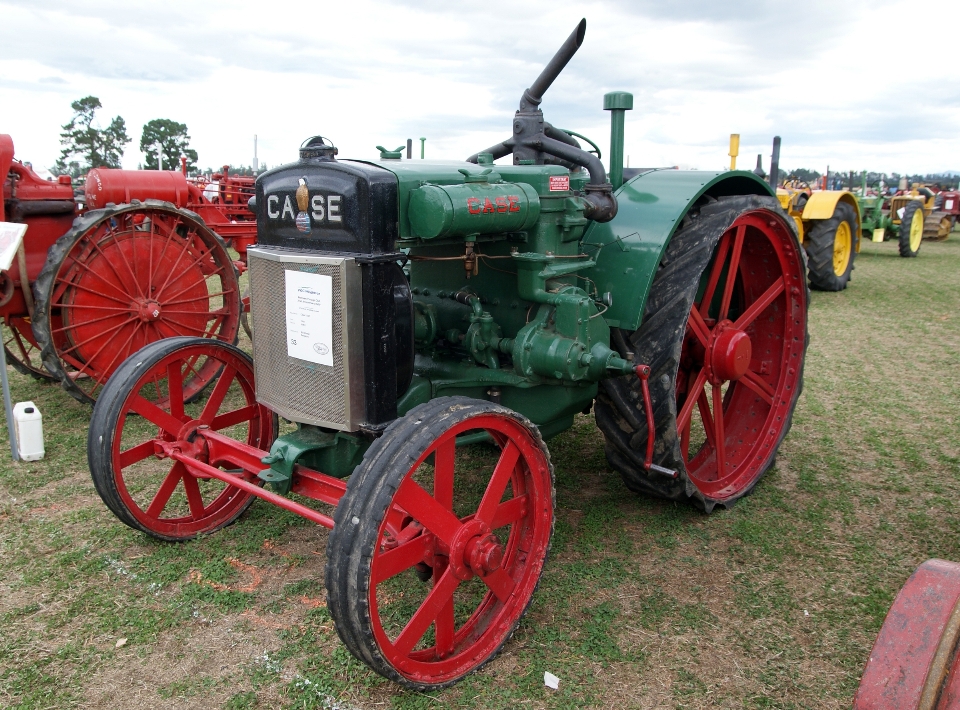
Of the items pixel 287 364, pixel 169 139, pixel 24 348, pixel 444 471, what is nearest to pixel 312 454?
pixel 287 364

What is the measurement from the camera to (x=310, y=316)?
2547 mm

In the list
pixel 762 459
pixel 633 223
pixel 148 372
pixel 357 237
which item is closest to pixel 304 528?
pixel 148 372

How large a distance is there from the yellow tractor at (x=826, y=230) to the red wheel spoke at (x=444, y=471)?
28.3 feet

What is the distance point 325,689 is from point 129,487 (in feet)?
6.63

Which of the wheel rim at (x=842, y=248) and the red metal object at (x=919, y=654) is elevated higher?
the wheel rim at (x=842, y=248)

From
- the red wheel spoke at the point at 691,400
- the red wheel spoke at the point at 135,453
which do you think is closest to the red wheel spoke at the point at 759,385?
the red wheel spoke at the point at 691,400

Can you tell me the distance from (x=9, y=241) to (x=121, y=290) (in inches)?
33.5

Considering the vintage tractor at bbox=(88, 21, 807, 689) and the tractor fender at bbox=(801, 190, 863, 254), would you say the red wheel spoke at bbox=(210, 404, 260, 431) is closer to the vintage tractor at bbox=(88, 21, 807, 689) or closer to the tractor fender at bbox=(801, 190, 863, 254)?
the vintage tractor at bbox=(88, 21, 807, 689)

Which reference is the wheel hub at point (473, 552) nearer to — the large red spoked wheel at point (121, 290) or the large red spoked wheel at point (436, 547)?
the large red spoked wheel at point (436, 547)

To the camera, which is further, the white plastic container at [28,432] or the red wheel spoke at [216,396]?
the white plastic container at [28,432]

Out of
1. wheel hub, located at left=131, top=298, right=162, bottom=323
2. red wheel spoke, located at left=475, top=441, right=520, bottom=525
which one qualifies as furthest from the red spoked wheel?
red wheel spoke, located at left=475, top=441, right=520, bottom=525

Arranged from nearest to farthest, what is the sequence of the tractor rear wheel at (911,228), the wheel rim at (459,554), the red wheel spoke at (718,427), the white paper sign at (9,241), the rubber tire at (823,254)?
1. the wheel rim at (459,554)
2. the red wheel spoke at (718,427)
3. the white paper sign at (9,241)
4. the rubber tire at (823,254)
5. the tractor rear wheel at (911,228)

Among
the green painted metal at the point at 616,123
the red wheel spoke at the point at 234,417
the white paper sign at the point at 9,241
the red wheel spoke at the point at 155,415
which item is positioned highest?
the green painted metal at the point at 616,123

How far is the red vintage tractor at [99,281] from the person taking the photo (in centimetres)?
484
